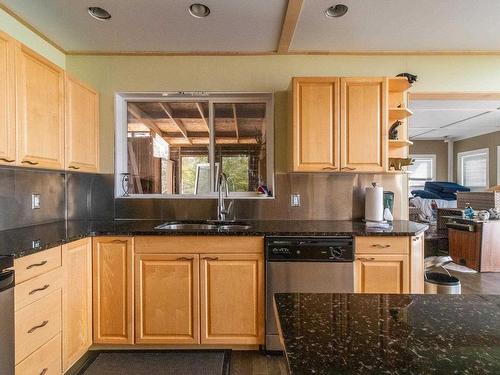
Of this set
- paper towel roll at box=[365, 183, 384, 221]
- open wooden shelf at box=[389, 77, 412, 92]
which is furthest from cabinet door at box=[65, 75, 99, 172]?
open wooden shelf at box=[389, 77, 412, 92]

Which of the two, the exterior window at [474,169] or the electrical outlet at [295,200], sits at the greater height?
the exterior window at [474,169]

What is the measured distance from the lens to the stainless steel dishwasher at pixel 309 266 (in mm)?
2189

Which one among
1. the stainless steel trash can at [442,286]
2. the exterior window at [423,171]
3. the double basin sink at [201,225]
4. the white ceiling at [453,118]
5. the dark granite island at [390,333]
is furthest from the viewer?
the exterior window at [423,171]

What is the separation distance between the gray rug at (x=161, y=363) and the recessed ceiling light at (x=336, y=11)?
2.66 m

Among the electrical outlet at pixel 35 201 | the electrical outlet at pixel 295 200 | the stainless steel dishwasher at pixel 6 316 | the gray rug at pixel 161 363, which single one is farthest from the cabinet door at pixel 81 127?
the electrical outlet at pixel 295 200

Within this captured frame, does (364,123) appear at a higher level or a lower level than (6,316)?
higher

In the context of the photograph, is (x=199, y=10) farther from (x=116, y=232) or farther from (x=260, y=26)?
(x=116, y=232)

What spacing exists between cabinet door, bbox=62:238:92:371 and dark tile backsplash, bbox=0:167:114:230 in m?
0.57

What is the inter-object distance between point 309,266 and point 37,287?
1694 mm

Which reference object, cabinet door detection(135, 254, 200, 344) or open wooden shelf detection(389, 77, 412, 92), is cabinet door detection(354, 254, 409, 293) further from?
open wooden shelf detection(389, 77, 412, 92)

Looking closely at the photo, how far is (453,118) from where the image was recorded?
Result: 5.71 meters

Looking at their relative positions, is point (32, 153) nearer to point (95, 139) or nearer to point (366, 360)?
point (95, 139)

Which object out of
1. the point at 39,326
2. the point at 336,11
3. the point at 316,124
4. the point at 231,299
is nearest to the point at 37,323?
the point at 39,326

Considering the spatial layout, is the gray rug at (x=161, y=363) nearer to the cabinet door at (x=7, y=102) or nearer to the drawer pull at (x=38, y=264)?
the drawer pull at (x=38, y=264)
